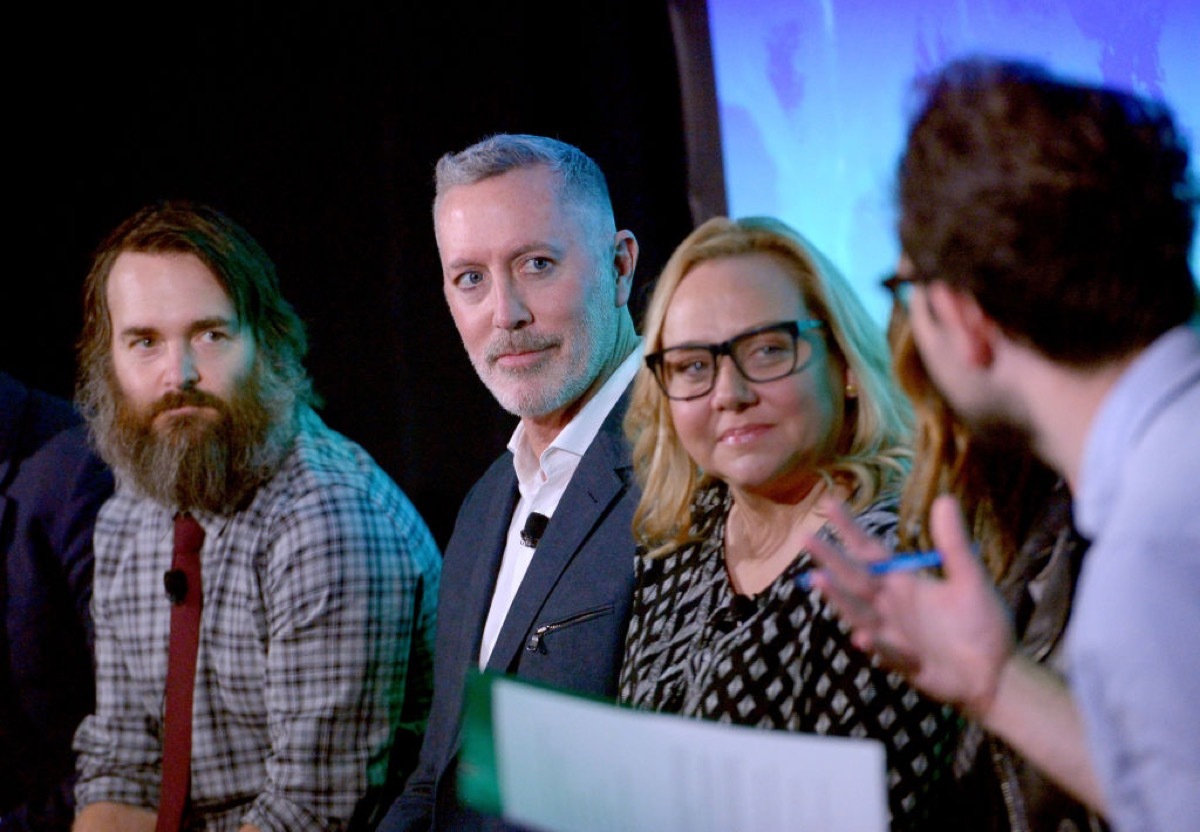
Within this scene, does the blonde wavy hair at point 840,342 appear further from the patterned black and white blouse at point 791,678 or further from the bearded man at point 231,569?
the bearded man at point 231,569

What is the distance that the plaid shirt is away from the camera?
250cm

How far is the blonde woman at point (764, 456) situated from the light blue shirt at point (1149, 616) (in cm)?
64

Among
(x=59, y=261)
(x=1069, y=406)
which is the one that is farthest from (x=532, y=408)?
(x=59, y=261)

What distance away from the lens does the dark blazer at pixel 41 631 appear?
308cm

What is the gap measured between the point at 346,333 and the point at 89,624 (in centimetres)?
103

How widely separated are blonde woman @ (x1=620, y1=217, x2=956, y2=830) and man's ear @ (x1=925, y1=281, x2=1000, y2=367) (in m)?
0.54

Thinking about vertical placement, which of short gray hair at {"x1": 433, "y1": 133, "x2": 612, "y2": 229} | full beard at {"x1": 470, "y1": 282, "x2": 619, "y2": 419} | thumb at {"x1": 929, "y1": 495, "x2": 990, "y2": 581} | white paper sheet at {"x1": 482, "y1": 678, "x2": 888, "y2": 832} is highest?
short gray hair at {"x1": 433, "y1": 133, "x2": 612, "y2": 229}

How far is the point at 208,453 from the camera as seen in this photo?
2756 millimetres

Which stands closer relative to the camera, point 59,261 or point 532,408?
point 532,408

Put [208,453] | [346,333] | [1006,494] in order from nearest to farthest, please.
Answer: [1006,494] → [208,453] → [346,333]

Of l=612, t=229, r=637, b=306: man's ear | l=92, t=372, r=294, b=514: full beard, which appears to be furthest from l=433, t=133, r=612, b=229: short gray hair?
l=92, t=372, r=294, b=514: full beard

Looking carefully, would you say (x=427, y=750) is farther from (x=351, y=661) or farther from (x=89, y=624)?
(x=89, y=624)

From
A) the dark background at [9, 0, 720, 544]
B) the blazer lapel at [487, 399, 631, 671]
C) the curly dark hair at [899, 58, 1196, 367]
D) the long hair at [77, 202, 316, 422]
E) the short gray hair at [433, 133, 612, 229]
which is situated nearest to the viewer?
the curly dark hair at [899, 58, 1196, 367]

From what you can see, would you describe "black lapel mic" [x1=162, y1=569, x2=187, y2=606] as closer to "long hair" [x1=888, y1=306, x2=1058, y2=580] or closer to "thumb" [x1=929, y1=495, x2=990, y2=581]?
"long hair" [x1=888, y1=306, x2=1058, y2=580]
